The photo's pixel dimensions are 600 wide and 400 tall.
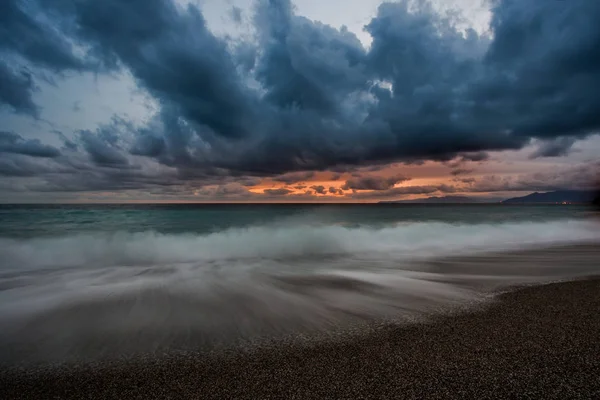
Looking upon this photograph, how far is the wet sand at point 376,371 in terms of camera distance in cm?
316

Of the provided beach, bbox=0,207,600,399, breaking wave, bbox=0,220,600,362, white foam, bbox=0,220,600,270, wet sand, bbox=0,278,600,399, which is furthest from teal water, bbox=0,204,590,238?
wet sand, bbox=0,278,600,399

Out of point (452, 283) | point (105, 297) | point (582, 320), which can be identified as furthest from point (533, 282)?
point (105, 297)

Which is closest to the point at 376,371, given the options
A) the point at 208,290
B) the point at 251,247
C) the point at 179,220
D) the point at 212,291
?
the point at 212,291

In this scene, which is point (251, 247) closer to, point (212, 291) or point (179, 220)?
point (212, 291)

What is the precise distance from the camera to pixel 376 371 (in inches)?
138

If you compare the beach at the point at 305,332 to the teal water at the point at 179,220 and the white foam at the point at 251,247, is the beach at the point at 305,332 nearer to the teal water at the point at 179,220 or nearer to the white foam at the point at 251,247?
the white foam at the point at 251,247

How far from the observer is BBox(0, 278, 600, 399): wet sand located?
3.16 meters

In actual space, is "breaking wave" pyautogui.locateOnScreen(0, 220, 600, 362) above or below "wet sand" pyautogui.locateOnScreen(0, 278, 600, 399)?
below

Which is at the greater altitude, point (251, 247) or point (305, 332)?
point (305, 332)

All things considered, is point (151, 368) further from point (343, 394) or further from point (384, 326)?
point (384, 326)

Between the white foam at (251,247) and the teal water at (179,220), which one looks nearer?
the white foam at (251,247)

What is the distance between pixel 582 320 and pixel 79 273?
1251 cm

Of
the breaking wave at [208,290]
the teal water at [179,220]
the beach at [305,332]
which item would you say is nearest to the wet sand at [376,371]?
the beach at [305,332]

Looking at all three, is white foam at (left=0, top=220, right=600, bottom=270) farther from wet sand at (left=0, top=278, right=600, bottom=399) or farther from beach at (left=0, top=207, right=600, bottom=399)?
wet sand at (left=0, top=278, right=600, bottom=399)
